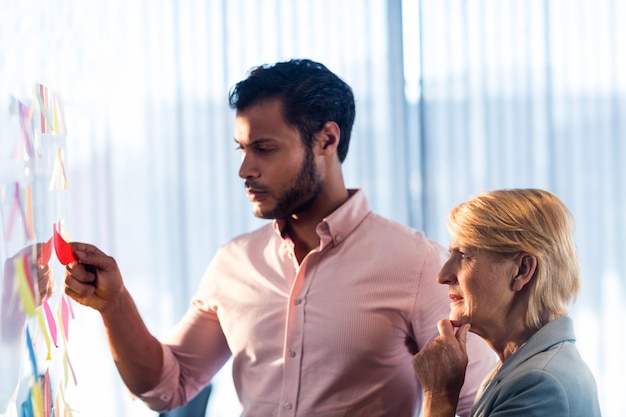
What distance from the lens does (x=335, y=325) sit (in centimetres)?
182

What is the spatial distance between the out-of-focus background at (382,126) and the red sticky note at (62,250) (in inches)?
60.6

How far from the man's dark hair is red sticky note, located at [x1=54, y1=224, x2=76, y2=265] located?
22.1 inches

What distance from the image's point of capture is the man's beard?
6.13ft

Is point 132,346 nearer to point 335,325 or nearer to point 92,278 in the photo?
point 92,278

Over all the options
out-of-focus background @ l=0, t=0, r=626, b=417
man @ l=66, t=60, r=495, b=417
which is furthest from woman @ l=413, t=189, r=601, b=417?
out-of-focus background @ l=0, t=0, r=626, b=417

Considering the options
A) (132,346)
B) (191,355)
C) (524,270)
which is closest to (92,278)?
(132,346)

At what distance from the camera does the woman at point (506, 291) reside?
1.42 metres

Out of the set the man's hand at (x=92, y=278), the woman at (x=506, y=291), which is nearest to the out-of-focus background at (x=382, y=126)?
the man's hand at (x=92, y=278)

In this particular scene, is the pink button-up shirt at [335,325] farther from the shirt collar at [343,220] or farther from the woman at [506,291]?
the woman at [506,291]

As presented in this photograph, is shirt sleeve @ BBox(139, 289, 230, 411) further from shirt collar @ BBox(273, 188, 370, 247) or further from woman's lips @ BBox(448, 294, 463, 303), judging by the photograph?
woman's lips @ BBox(448, 294, 463, 303)

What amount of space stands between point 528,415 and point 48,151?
2.92 ft

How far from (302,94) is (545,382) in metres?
0.90

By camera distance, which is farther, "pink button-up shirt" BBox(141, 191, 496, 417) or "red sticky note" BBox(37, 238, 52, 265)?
"pink button-up shirt" BBox(141, 191, 496, 417)

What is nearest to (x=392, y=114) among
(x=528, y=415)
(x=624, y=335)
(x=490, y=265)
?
(x=624, y=335)
